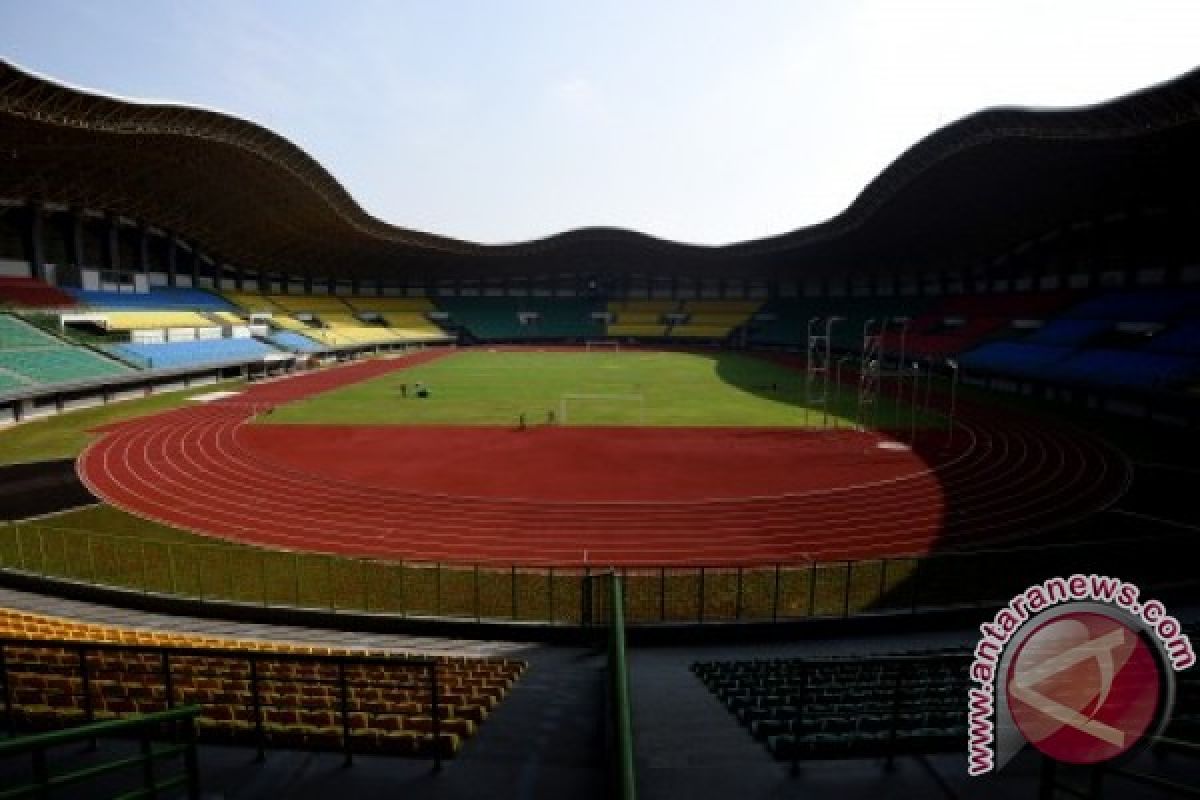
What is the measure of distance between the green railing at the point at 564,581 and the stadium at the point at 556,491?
5.1 inches

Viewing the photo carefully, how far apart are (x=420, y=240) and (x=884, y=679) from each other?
77.0m

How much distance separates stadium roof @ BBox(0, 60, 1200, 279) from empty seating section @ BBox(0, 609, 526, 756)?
3431 centimetres

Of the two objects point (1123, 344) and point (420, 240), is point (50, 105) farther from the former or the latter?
point (1123, 344)

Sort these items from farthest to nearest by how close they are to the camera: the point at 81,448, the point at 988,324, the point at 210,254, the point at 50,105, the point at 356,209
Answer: the point at 210,254 < the point at 356,209 < the point at 988,324 < the point at 50,105 < the point at 81,448

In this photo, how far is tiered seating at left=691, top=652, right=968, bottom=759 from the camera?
5570 mm

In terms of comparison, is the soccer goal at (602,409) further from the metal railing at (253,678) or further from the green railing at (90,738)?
the green railing at (90,738)

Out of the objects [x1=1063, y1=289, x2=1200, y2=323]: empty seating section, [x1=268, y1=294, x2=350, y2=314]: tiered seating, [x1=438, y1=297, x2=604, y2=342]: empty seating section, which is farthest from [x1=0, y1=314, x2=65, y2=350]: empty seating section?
[x1=1063, y1=289, x2=1200, y2=323]: empty seating section

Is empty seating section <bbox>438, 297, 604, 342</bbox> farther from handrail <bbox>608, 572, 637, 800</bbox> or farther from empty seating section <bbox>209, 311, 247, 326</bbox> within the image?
handrail <bbox>608, 572, 637, 800</bbox>

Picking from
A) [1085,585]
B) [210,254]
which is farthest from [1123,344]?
[210,254]

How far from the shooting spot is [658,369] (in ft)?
200

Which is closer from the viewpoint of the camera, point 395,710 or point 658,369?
point 395,710

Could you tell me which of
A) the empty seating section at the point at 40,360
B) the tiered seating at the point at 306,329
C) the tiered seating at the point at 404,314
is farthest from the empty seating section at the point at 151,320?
the tiered seating at the point at 404,314

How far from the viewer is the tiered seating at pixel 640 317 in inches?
3684

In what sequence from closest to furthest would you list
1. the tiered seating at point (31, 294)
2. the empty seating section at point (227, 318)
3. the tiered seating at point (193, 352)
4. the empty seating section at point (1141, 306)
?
1. the empty seating section at point (1141, 306)
2. the tiered seating at point (31, 294)
3. the tiered seating at point (193, 352)
4. the empty seating section at point (227, 318)
